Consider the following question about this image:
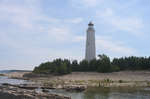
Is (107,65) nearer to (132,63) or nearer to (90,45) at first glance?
(132,63)

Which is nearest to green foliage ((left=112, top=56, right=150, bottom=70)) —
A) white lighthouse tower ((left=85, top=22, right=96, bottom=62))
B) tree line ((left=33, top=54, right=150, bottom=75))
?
tree line ((left=33, top=54, right=150, bottom=75))

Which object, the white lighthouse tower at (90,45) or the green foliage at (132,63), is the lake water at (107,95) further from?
the white lighthouse tower at (90,45)

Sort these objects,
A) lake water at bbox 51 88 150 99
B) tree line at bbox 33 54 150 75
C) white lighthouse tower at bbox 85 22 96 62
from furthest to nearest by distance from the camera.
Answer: white lighthouse tower at bbox 85 22 96 62
tree line at bbox 33 54 150 75
lake water at bbox 51 88 150 99

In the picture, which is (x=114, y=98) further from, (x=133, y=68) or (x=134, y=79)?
(x=133, y=68)

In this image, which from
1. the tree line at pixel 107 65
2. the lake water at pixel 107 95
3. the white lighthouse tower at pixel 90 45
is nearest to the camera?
the lake water at pixel 107 95

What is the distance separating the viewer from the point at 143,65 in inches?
3044

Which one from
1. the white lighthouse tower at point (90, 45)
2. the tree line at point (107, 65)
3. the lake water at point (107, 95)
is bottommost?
the lake water at point (107, 95)

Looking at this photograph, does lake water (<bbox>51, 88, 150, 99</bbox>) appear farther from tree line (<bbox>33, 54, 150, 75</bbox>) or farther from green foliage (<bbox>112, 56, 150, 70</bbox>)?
green foliage (<bbox>112, 56, 150, 70</bbox>)

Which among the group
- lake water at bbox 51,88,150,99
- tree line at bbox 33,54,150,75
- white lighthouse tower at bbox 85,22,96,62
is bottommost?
lake water at bbox 51,88,150,99

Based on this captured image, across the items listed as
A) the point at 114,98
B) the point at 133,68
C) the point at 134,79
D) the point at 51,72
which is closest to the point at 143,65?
the point at 133,68

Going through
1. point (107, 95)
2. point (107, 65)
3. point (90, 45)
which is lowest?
point (107, 95)

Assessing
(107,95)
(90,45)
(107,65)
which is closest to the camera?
(107,95)

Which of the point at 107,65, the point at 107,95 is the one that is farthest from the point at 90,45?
the point at 107,95

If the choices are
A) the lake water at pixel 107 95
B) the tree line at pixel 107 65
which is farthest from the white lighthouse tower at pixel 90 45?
the lake water at pixel 107 95
